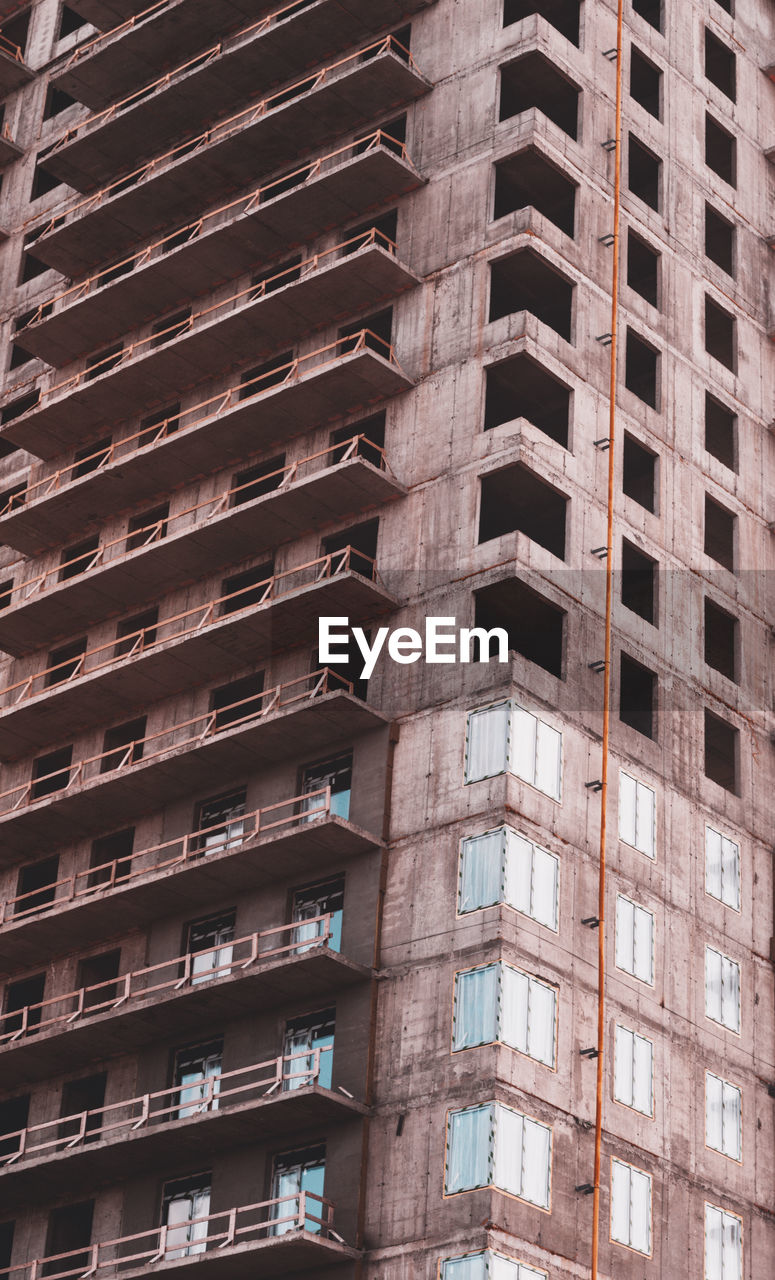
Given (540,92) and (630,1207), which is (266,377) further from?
(630,1207)

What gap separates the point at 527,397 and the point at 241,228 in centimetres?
924

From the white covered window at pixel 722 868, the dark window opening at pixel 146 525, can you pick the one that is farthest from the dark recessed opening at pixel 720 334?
the dark window opening at pixel 146 525

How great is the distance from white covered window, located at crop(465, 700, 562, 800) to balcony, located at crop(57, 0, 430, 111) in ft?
70.7

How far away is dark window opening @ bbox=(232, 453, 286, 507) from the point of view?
4884 cm

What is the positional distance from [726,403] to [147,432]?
1489 cm

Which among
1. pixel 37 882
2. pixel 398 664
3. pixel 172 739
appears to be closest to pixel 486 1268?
pixel 398 664

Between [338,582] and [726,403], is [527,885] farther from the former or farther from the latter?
[726,403]

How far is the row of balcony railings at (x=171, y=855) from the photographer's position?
42625 millimetres

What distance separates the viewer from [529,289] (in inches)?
1885

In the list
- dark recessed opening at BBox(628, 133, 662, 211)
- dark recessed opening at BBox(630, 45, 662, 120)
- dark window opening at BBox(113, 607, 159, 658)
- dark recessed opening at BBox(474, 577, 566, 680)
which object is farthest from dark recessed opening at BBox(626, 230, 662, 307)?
dark window opening at BBox(113, 607, 159, 658)

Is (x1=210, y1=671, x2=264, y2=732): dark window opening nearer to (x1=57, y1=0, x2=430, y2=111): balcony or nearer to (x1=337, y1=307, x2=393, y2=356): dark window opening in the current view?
(x1=337, y1=307, x2=393, y2=356): dark window opening

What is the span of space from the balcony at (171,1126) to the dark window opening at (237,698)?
8903 mm

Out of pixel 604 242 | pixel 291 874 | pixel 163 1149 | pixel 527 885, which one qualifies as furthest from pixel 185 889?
pixel 604 242

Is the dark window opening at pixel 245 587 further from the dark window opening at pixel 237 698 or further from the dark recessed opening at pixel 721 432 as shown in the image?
the dark recessed opening at pixel 721 432
